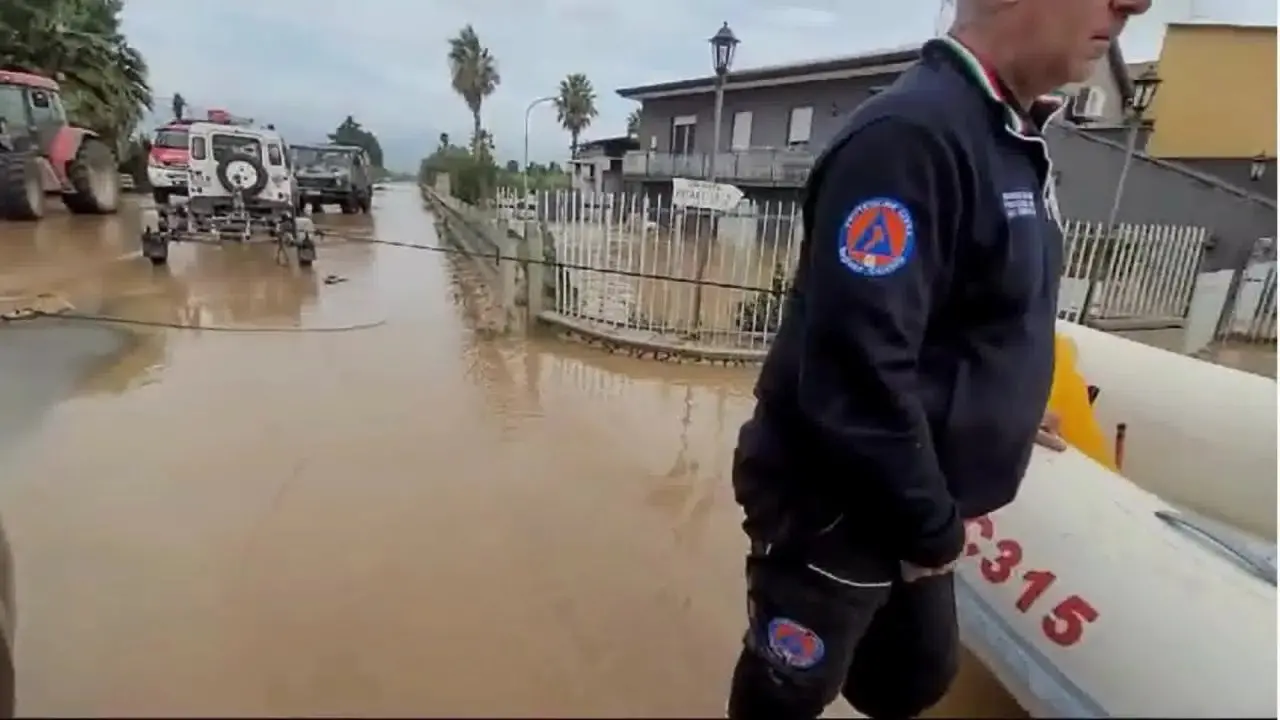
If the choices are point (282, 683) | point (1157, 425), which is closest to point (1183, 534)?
point (1157, 425)

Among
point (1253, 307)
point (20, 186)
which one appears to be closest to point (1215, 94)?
point (1253, 307)

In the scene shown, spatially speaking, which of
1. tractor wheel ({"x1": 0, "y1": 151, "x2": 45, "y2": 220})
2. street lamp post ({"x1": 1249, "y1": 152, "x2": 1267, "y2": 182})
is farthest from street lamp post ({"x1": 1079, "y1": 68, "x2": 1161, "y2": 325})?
tractor wheel ({"x1": 0, "y1": 151, "x2": 45, "y2": 220})

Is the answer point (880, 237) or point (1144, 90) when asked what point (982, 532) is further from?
point (1144, 90)

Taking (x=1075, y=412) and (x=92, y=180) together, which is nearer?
(x=1075, y=412)

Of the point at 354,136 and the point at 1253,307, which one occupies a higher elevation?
the point at 354,136

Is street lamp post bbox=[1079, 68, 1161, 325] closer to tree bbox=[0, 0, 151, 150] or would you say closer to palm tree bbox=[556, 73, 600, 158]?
palm tree bbox=[556, 73, 600, 158]
